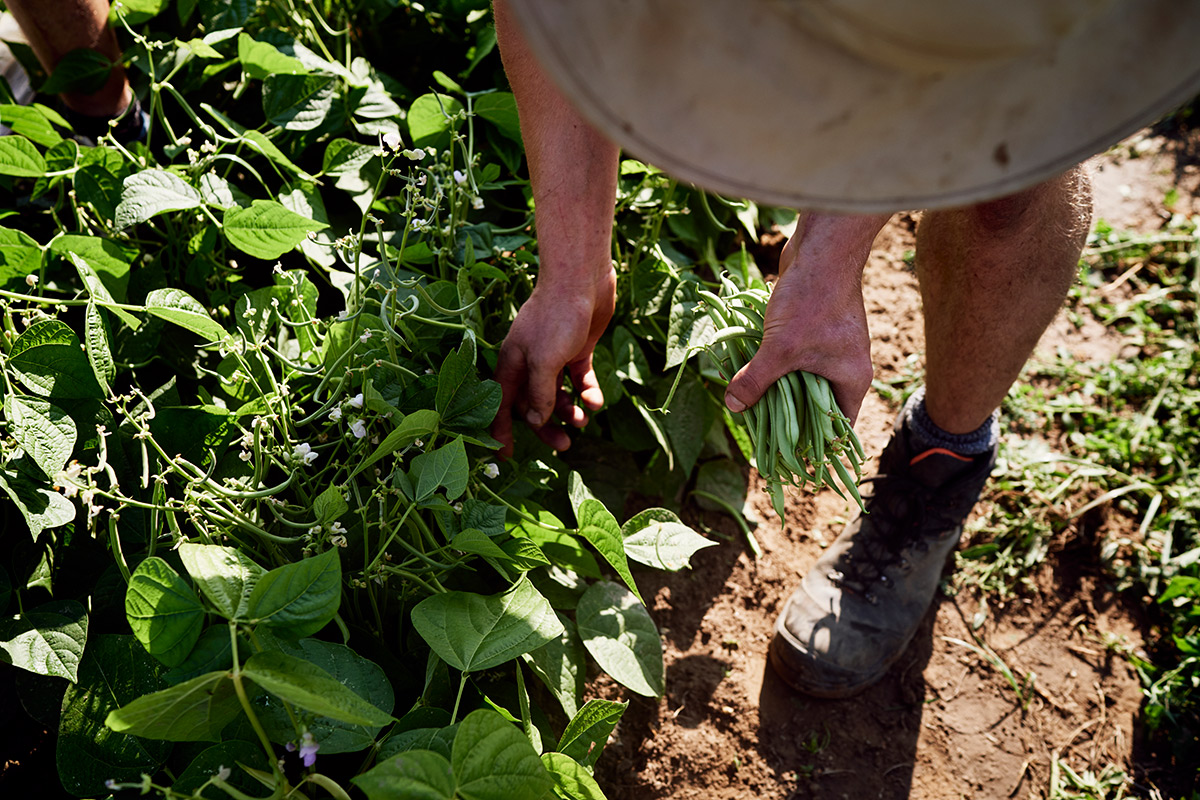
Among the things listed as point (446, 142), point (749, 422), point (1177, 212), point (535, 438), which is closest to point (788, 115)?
point (749, 422)

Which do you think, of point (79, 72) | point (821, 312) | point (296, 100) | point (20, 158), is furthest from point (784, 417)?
point (79, 72)

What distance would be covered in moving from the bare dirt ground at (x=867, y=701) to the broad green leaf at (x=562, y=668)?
0.51ft

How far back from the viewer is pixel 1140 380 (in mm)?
1850

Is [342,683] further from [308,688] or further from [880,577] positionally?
[880,577]

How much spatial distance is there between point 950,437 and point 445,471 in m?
0.90

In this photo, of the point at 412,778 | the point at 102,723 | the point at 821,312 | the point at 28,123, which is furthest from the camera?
the point at 28,123

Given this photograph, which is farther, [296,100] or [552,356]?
[296,100]

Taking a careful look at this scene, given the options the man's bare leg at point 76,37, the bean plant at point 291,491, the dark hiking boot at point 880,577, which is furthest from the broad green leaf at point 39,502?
the dark hiking boot at point 880,577

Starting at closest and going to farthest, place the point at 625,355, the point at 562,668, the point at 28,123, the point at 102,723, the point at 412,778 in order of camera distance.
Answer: the point at 412,778 → the point at 102,723 → the point at 562,668 → the point at 28,123 → the point at 625,355

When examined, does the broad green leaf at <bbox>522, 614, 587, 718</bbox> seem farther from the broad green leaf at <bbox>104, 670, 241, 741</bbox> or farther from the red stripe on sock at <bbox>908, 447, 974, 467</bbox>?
the red stripe on sock at <bbox>908, 447, 974, 467</bbox>

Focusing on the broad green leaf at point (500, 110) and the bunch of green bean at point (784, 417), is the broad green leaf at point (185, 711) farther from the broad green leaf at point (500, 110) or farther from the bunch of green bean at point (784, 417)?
the broad green leaf at point (500, 110)

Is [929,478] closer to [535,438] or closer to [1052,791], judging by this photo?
[1052,791]

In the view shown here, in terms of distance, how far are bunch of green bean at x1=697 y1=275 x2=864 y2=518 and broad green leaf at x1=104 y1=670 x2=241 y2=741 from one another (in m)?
0.68

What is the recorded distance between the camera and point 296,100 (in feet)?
4.70
